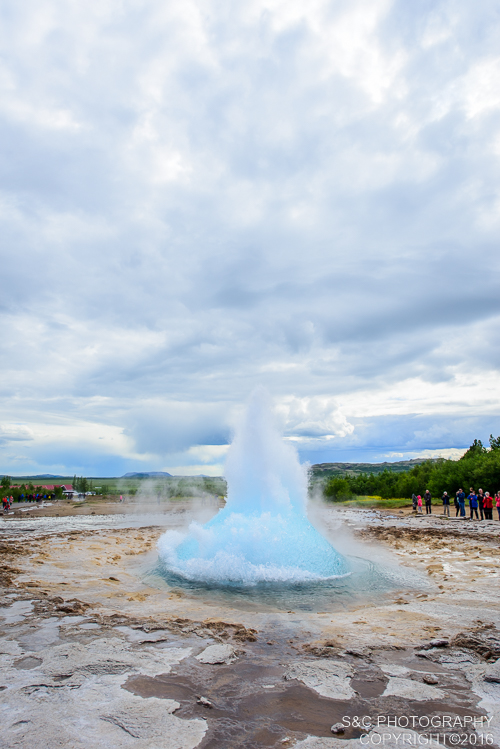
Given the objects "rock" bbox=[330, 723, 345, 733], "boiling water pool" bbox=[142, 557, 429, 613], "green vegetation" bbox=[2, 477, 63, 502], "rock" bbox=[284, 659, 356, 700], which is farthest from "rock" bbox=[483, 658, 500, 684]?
"green vegetation" bbox=[2, 477, 63, 502]

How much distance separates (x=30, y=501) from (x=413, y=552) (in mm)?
62349

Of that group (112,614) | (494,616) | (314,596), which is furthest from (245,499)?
(494,616)

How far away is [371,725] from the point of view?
363cm

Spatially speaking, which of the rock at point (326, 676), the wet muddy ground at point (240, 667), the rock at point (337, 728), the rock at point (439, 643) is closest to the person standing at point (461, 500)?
the wet muddy ground at point (240, 667)

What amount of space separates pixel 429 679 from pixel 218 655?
255 centimetres

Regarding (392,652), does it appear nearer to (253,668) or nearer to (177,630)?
(253,668)

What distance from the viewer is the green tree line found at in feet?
114

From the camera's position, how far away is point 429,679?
14.6 feet

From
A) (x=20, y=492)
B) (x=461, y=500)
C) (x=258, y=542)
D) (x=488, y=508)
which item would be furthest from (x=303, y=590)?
(x=20, y=492)

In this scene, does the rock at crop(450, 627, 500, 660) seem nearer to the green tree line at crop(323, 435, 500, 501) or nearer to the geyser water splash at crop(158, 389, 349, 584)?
the geyser water splash at crop(158, 389, 349, 584)

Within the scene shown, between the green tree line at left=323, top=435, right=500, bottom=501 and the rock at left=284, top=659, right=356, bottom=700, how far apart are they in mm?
34860

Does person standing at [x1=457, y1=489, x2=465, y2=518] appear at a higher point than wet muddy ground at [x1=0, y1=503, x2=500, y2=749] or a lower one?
lower

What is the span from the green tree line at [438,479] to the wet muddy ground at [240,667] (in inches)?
→ 1152

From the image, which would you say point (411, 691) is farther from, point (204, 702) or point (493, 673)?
point (204, 702)
